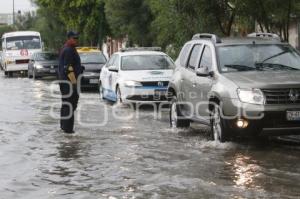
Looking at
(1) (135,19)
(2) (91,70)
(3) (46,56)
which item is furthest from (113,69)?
(3) (46,56)

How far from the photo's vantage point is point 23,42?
143ft

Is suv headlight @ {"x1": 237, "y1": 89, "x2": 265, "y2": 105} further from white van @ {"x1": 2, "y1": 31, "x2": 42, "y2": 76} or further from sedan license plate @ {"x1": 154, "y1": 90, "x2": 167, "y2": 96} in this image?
white van @ {"x1": 2, "y1": 31, "x2": 42, "y2": 76}

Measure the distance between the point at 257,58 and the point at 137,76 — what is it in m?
6.74

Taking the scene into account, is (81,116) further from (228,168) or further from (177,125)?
(228,168)

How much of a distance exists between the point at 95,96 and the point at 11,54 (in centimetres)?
1969

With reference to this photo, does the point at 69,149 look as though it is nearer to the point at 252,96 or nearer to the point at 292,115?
the point at 252,96

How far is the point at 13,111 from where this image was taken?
1828cm

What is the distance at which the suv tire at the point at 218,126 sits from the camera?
11133 mm

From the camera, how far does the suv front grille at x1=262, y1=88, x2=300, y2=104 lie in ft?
35.1

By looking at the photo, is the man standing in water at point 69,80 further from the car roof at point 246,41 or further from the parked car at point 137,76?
the parked car at point 137,76

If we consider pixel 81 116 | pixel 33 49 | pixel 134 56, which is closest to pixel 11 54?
pixel 33 49

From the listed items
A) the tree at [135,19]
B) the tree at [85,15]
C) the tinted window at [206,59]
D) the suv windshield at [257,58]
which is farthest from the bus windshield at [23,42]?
the suv windshield at [257,58]

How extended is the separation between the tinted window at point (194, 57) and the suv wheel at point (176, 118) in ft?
3.13

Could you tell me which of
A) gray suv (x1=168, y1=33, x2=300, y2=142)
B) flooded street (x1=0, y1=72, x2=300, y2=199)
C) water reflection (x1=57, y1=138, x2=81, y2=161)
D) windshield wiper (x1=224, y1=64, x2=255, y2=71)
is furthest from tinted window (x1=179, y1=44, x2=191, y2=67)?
water reflection (x1=57, y1=138, x2=81, y2=161)
